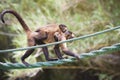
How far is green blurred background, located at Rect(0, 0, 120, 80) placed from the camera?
17.1 ft

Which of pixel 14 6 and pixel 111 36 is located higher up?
pixel 14 6

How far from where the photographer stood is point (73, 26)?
529cm

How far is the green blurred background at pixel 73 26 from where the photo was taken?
5226 millimetres

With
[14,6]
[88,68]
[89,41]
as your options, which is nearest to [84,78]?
[88,68]

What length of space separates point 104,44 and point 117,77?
739 millimetres

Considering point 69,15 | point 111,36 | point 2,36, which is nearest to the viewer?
point 111,36

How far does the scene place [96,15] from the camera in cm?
530

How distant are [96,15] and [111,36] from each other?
1.04ft

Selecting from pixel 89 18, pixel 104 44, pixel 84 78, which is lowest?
pixel 84 78

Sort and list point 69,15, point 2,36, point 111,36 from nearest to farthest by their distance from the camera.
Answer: point 111,36 < point 69,15 < point 2,36

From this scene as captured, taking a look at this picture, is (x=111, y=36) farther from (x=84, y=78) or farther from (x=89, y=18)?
(x=84, y=78)

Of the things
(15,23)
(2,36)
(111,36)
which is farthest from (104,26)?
(2,36)

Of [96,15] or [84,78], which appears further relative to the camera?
[84,78]

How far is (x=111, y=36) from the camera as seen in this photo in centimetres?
525
